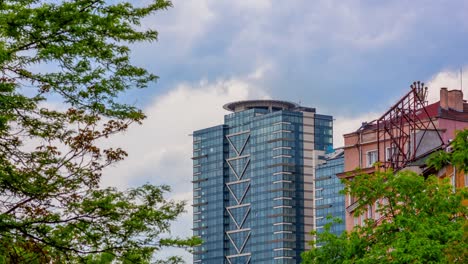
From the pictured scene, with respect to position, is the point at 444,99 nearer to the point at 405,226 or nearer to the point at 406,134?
the point at 406,134

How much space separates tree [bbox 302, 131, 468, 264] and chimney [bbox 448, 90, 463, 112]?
4686cm

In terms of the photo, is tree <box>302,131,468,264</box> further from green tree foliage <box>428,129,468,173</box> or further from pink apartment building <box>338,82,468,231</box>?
pink apartment building <box>338,82,468,231</box>

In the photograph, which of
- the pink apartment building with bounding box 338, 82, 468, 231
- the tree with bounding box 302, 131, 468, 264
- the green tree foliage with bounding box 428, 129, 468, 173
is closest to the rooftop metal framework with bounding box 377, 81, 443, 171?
the pink apartment building with bounding box 338, 82, 468, 231

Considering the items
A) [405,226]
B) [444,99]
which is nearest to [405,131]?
[444,99]

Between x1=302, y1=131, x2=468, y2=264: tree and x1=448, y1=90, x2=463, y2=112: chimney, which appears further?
x1=448, y1=90, x2=463, y2=112: chimney

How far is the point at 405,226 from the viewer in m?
52.9

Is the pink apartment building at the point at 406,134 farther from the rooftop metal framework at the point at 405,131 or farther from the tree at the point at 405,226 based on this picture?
the tree at the point at 405,226

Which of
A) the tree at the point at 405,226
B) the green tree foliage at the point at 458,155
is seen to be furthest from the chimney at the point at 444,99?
the green tree foliage at the point at 458,155

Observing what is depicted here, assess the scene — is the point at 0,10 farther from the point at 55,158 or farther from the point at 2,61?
the point at 55,158

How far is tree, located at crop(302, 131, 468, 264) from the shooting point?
50000mm

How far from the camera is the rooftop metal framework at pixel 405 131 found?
3674 inches

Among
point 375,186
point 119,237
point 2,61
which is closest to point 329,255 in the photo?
point 375,186

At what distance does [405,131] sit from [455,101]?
6.44m

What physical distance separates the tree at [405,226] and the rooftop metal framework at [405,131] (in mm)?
31600
